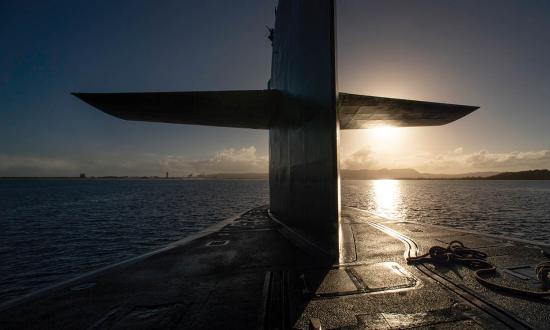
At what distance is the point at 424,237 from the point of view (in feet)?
32.7

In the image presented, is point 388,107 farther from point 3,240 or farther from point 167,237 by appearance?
point 3,240

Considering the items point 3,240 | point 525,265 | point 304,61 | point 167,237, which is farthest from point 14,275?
point 525,265

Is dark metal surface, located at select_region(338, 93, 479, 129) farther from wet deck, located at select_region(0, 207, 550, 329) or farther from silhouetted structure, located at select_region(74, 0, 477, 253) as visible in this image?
wet deck, located at select_region(0, 207, 550, 329)

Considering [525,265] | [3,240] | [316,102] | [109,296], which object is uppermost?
[316,102]

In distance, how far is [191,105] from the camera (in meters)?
9.79

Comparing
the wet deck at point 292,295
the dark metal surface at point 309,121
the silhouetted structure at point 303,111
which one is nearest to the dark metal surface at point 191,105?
the silhouetted structure at point 303,111

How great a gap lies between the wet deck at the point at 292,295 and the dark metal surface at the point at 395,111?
5.77m

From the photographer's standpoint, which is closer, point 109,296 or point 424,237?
point 109,296

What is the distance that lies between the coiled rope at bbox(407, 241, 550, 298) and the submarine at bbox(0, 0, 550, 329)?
4 centimetres

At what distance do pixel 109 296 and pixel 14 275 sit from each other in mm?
10073

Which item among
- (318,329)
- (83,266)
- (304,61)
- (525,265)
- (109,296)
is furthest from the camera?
(83,266)

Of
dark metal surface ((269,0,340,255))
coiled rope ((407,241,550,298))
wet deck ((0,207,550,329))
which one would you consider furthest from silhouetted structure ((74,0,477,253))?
coiled rope ((407,241,550,298))

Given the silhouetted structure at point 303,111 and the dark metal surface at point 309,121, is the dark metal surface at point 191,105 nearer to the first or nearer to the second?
the silhouetted structure at point 303,111

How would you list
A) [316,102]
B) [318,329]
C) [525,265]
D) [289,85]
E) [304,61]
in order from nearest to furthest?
[318,329] → [525,265] → [316,102] → [304,61] → [289,85]
